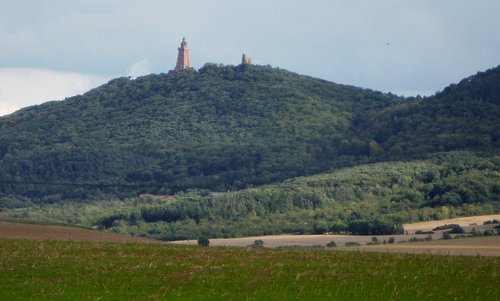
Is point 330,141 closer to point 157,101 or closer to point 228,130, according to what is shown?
point 228,130

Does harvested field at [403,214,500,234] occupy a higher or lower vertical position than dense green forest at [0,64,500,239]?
lower

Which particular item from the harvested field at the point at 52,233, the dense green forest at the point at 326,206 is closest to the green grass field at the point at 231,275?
the harvested field at the point at 52,233

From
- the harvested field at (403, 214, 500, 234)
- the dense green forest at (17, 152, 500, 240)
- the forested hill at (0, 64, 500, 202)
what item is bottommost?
the harvested field at (403, 214, 500, 234)

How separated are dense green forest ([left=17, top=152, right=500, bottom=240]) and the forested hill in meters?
8.60

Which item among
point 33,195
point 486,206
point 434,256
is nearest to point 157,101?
point 33,195

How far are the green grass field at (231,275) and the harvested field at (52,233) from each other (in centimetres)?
1024

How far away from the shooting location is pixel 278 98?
164000 millimetres

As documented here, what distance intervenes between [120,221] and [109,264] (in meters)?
53.4

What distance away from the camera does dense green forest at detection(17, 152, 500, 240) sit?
84.2 metres

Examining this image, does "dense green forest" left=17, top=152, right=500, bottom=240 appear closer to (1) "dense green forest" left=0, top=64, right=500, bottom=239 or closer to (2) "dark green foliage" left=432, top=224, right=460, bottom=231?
(1) "dense green forest" left=0, top=64, right=500, bottom=239

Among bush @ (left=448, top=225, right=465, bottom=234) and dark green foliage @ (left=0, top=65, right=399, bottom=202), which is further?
dark green foliage @ (left=0, top=65, right=399, bottom=202)

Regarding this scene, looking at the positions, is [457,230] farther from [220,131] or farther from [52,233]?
[220,131]

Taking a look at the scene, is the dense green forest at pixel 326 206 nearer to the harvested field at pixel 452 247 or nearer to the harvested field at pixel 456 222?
the harvested field at pixel 456 222

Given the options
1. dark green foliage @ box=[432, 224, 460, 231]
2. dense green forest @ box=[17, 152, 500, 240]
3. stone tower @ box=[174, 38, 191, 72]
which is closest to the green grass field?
dark green foliage @ box=[432, 224, 460, 231]
